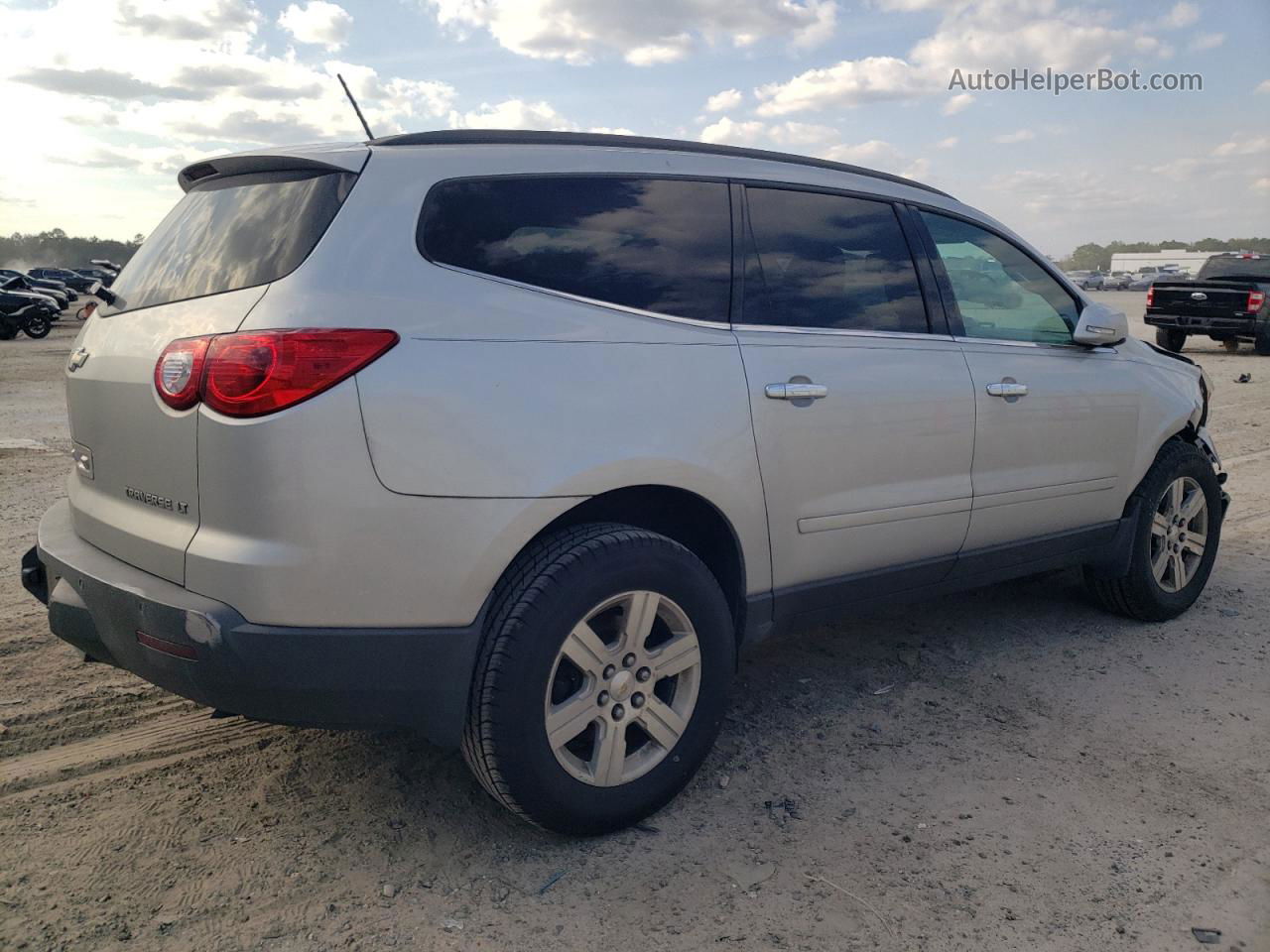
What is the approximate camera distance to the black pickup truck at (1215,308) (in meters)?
17.0

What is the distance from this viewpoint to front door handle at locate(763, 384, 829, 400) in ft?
10.4

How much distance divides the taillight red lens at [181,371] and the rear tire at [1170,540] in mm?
3815

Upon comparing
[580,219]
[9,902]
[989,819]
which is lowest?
[989,819]

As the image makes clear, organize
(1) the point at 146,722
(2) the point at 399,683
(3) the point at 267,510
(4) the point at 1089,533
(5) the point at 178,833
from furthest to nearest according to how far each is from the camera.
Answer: (4) the point at 1089,533, (1) the point at 146,722, (5) the point at 178,833, (2) the point at 399,683, (3) the point at 267,510

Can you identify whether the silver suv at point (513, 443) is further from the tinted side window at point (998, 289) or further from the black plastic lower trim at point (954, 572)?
the tinted side window at point (998, 289)

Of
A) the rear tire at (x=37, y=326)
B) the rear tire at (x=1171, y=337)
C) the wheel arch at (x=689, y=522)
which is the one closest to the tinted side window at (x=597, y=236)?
the wheel arch at (x=689, y=522)

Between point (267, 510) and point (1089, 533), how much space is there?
343cm

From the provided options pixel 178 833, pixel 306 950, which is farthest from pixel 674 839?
pixel 178 833

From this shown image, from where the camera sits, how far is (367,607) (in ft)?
8.18

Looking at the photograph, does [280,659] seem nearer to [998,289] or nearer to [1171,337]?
[998,289]

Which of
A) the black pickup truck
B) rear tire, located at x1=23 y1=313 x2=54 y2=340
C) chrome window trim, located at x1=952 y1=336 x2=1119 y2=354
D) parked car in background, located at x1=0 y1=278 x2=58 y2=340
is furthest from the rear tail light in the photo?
rear tire, located at x1=23 y1=313 x2=54 y2=340

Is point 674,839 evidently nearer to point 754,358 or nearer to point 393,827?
point 393,827

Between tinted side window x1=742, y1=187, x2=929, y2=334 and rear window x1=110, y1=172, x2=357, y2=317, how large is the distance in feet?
4.27

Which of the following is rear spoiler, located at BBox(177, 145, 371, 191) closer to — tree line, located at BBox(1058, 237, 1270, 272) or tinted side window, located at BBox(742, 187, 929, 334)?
tinted side window, located at BBox(742, 187, 929, 334)
